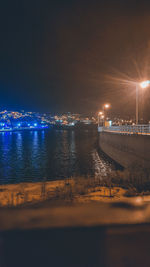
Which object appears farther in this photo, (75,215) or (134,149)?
(134,149)

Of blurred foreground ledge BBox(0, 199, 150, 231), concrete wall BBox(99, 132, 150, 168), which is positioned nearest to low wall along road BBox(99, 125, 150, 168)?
concrete wall BBox(99, 132, 150, 168)

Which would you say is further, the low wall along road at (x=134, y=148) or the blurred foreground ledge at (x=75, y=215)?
the low wall along road at (x=134, y=148)

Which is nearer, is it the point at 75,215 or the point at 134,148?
the point at 75,215

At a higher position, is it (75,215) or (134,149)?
(134,149)

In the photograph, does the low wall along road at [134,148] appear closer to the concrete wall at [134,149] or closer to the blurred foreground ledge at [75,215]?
the concrete wall at [134,149]

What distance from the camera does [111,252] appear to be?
11.1ft

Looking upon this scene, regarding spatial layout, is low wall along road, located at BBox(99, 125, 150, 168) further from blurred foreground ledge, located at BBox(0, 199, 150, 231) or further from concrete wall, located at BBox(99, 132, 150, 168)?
blurred foreground ledge, located at BBox(0, 199, 150, 231)

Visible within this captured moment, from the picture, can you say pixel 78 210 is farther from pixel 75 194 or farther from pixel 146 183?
pixel 146 183

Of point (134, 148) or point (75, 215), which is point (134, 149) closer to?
point (134, 148)

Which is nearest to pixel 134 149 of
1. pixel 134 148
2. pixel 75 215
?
pixel 134 148

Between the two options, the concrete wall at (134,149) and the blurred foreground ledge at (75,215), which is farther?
the concrete wall at (134,149)

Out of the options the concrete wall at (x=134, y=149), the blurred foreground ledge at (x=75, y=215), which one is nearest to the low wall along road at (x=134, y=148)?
the concrete wall at (x=134, y=149)

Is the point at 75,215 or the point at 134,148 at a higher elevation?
the point at 134,148

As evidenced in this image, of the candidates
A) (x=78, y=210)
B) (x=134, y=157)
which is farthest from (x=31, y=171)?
(x=78, y=210)
